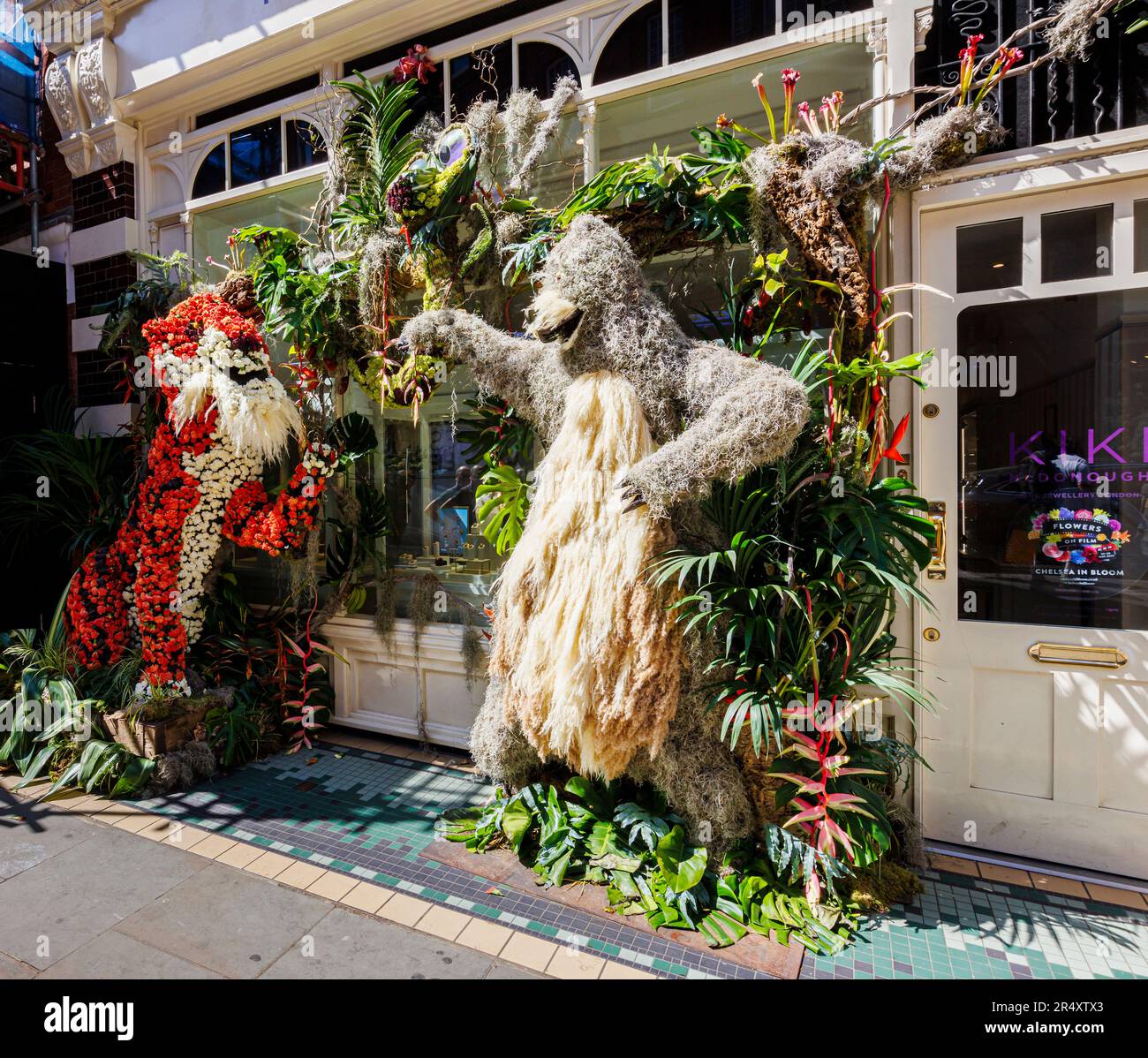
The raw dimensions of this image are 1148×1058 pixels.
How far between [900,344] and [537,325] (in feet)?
6.03

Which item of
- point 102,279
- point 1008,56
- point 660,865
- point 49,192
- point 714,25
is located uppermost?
point 49,192

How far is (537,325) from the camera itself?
276 centimetres

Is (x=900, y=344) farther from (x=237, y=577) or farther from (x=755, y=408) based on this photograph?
(x=237, y=577)

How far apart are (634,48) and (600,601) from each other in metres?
3.27

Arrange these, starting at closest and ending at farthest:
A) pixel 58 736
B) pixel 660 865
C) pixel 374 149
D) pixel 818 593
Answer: pixel 818 593 < pixel 660 865 < pixel 374 149 < pixel 58 736

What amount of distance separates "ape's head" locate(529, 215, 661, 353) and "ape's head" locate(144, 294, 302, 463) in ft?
6.54

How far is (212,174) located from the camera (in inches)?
206

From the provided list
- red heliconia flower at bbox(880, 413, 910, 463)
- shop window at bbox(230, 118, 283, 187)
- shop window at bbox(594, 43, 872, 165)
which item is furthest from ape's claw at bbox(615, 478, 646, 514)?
shop window at bbox(230, 118, 283, 187)

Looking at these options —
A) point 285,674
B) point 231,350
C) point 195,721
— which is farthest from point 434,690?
point 231,350

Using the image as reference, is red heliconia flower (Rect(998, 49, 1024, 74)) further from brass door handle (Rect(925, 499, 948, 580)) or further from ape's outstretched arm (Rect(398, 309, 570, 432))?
ape's outstretched arm (Rect(398, 309, 570, 432))

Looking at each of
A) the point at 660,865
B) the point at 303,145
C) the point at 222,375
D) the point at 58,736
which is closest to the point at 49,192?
the point at 303,145

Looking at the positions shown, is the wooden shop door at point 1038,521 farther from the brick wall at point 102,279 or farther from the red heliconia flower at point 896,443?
the brick wall at point 102,279

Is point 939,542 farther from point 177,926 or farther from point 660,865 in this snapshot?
point 177,926

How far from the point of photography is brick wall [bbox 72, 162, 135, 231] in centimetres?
551
